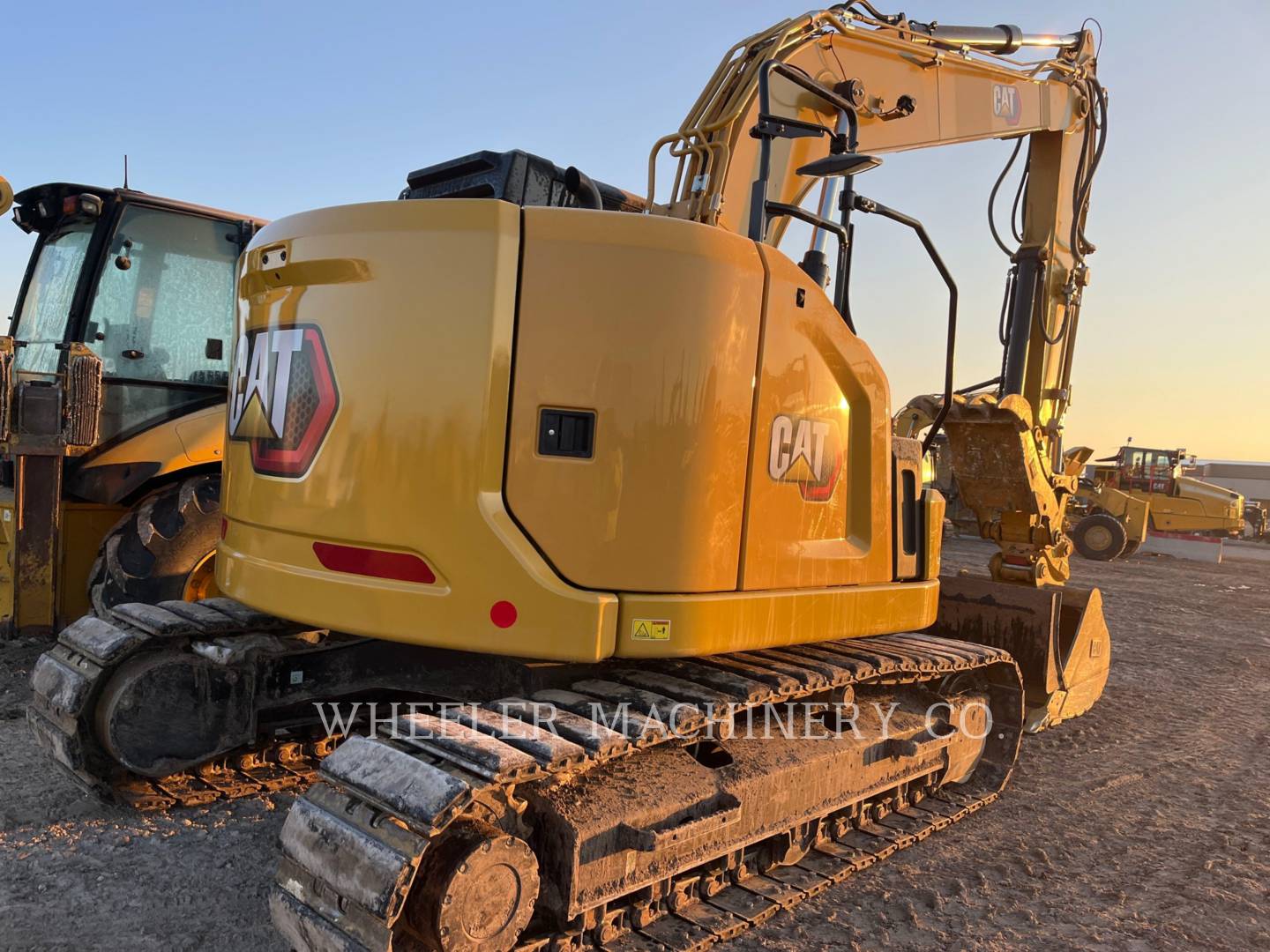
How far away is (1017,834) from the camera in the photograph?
13.5 feet

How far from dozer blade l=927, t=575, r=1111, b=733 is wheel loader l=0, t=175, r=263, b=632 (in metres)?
4.38

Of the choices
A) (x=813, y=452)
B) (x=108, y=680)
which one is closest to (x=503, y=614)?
(x=813, y=452)

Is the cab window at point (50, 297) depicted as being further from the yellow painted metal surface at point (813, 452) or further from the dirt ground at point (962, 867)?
the yellow painted metal surface at point (813, 452)

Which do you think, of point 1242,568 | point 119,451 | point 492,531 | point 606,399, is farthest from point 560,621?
point 1242,568

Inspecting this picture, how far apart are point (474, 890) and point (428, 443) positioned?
122cm

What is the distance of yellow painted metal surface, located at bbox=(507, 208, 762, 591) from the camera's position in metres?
2.72

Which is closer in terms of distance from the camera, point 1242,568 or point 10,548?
point 10,548

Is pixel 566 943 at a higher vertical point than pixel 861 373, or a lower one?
lower

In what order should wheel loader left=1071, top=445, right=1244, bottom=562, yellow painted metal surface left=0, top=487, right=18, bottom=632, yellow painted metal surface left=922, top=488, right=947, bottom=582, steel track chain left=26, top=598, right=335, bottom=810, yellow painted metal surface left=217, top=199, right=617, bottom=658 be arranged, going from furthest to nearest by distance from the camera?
wheel loader left=1071, top=445, right=1244, bottom=562 < yellow painted metal surface left=0, top=487, right=18, bottom=632 < yellow painted metal surface left=922, top=488, right=947, bottom=582 < steel track chain left=26, top=598, right=335, bottom=810 < yellow painted metal surface left=217, top=199, right=617, bottom=658

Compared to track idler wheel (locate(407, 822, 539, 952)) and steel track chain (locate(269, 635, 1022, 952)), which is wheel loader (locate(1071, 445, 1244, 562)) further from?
track idler wheel (locate(407, 822, 539, 952))

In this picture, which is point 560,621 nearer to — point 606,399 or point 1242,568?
point 606,399

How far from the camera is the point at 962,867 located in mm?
3725

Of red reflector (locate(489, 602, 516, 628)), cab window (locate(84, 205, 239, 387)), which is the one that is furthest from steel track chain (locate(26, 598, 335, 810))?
cab window (locate(84, 205, 239, 387))

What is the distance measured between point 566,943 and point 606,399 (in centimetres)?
157
